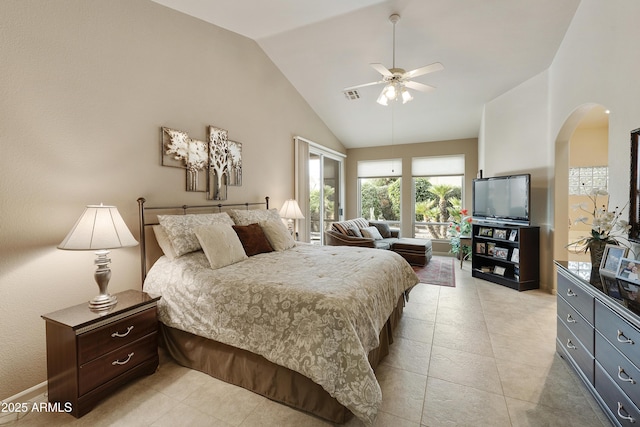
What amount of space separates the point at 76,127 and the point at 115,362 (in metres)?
1.80

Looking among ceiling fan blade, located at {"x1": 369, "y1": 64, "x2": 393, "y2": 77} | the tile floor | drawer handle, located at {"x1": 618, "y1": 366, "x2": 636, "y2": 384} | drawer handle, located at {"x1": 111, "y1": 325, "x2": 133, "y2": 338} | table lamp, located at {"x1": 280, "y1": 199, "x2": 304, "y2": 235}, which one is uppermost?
ceiling fan blade, located at {"x1": 369, "y1": 64, "x2": 393, "y2": 77}

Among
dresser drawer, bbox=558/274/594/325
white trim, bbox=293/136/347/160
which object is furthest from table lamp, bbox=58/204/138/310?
white trim, bbox=293/136/347/160

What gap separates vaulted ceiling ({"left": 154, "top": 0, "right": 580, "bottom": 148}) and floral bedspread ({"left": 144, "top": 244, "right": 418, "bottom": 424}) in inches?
108

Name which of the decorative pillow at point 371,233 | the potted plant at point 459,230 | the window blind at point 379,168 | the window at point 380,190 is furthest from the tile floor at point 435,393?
the window blind at point 379,168

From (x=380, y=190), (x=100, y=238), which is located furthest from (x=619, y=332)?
(x=380, y=190)

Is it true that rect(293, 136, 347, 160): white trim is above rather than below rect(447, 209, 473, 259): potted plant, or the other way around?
above

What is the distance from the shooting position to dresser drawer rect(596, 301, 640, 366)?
1464 millimetres

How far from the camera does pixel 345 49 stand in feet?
13.3

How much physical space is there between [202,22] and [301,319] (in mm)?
3479

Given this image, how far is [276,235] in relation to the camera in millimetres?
3393

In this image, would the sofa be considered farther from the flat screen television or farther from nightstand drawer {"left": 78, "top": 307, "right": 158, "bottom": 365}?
nightstand drawer {"left": 78, "top": 307, "right": 158, "bottom": 365}

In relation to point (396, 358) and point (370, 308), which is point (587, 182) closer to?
point (396, 358)

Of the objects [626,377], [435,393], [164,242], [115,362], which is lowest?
[435,393]

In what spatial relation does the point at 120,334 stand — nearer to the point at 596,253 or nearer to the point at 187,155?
the point at 187,155
